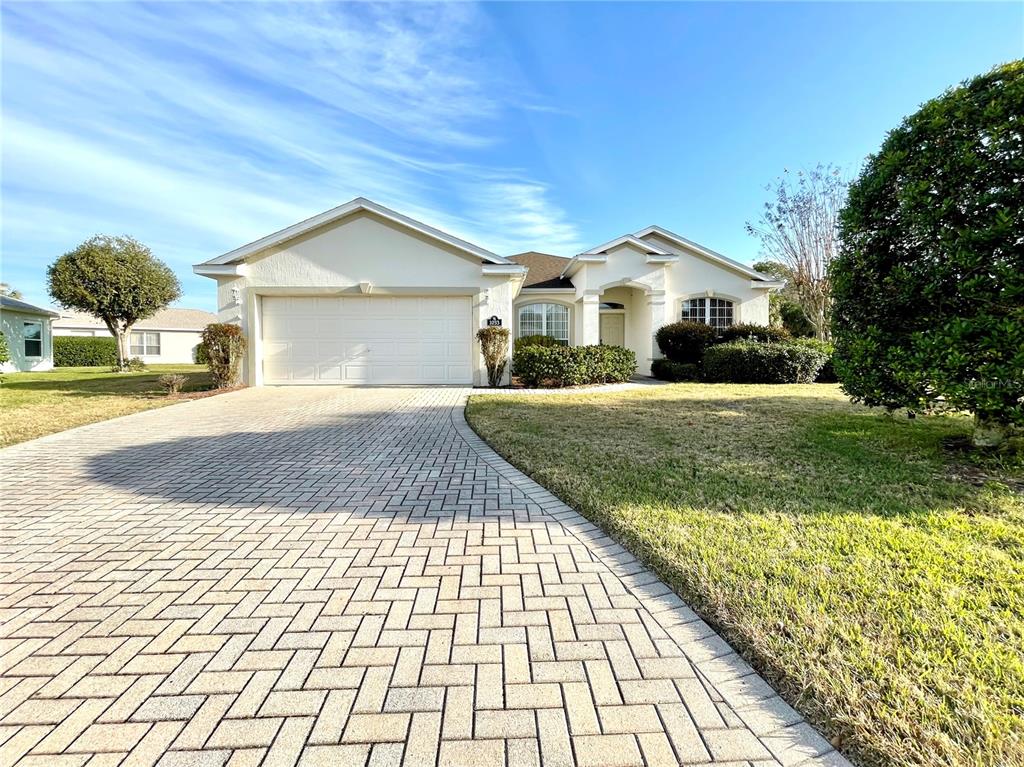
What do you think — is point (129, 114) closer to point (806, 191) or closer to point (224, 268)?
point (224, 268)

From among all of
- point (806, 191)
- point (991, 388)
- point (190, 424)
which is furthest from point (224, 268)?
point (806, 191)

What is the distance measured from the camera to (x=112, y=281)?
2069cm

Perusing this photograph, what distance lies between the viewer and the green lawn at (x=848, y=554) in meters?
1.73

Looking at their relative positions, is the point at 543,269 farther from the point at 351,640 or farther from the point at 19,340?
the point at 19,340

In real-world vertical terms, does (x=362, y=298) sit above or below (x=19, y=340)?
above

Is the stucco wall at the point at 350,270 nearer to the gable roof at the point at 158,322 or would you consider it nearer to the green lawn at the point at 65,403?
the green lawn at the point at 65,403

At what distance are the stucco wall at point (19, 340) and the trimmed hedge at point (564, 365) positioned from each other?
2563cm

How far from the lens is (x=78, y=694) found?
1.91 meters

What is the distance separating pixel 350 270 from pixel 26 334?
22.7 metres

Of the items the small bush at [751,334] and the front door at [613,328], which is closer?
the small bush at [751,334]

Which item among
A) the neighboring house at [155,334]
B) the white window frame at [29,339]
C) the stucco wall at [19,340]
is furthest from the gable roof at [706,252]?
the neighboring house at [155,334]

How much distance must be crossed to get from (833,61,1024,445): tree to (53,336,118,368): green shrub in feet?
116

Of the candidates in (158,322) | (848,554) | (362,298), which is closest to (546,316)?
(362,298)

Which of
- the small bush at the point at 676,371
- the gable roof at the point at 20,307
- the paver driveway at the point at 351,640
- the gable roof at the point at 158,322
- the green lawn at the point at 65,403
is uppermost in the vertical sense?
the gable roof at the point at 158,322
